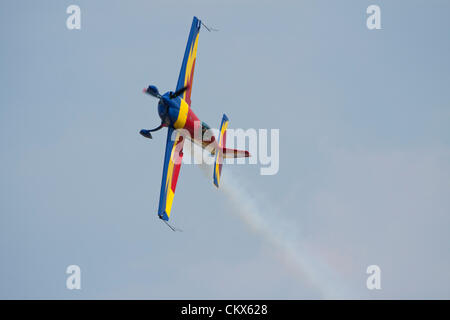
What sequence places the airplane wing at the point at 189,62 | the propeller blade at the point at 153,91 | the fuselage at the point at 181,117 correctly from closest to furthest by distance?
1. the propeller blade at the point at 153,91
2. the fuselage at the point at 181,117
3. the airplane wing at the point at 189,62

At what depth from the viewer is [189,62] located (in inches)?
1587

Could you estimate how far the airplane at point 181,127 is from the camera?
3691 cm

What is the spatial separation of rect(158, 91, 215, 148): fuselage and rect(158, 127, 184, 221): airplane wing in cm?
58

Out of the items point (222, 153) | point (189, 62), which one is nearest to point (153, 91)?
point (189, 62)

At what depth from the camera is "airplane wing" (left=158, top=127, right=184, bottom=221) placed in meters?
38.5

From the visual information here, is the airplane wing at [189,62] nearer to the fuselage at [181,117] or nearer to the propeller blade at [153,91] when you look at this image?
the fuselage at [181,117]

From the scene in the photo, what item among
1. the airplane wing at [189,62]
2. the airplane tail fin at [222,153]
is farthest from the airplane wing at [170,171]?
the airplane tail fin at [222,153]

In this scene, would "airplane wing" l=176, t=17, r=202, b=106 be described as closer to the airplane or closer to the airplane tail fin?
the airplane

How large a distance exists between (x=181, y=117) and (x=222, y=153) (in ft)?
15.8

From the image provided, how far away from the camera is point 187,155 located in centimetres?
4100

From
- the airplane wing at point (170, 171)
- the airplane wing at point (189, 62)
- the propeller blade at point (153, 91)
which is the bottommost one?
the airplane wing at point (170, 171)
